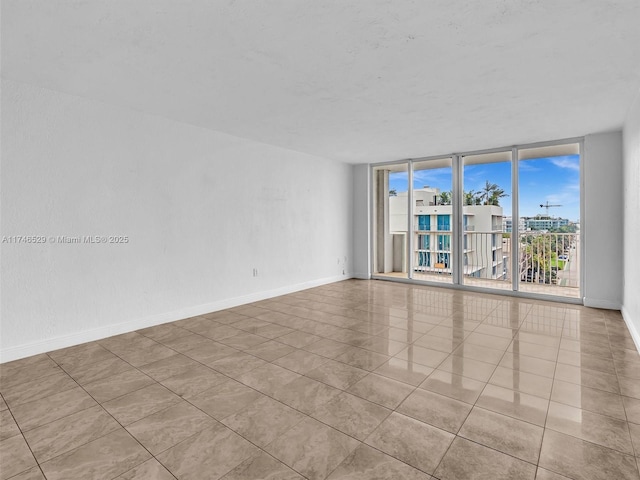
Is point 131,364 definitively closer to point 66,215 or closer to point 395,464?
point 66,215

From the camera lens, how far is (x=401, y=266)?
26.8ft

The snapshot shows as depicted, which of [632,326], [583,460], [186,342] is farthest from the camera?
[632,326]

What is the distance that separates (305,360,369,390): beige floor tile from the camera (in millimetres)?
2604

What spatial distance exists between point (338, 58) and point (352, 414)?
2621 mm

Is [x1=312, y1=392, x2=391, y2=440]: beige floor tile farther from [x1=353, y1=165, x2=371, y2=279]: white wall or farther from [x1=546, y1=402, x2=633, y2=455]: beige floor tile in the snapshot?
[x1=353, y1=165, x2=371, y2=279]: white wall

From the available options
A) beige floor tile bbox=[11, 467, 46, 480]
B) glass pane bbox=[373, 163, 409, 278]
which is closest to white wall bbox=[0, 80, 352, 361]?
beige floor tile bbox=[11, 467, 46, 480]

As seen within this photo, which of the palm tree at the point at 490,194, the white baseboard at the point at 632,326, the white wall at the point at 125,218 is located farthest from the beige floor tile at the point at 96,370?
the palm tree at the point at 490,194

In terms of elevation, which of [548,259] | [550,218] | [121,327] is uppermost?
[550,218]

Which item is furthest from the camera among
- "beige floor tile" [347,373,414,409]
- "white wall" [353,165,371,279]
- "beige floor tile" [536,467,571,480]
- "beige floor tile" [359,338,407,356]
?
"white wall" [353,165,371,279]

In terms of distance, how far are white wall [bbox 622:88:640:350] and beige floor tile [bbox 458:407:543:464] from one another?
7.37 ft

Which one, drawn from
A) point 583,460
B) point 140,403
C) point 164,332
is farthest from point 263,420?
point 164,332

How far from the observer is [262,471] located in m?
1.67

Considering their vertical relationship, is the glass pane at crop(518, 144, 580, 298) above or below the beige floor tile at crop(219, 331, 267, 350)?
above

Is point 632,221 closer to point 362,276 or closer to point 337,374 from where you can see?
point 337,374
